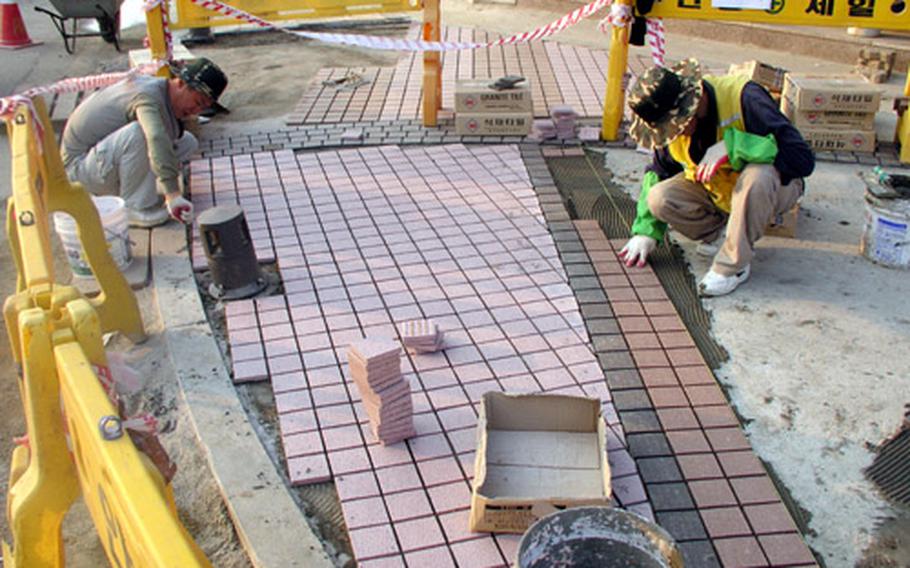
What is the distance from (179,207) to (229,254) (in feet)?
2.62

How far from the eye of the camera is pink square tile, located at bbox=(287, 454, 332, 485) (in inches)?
141

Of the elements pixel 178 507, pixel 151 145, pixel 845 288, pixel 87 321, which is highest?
pixel 87 321

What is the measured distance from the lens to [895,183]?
5.02 m

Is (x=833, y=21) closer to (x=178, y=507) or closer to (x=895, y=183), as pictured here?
(x=895, y=183)

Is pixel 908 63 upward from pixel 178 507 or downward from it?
upward

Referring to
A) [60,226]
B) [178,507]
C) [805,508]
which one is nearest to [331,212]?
[60,226]

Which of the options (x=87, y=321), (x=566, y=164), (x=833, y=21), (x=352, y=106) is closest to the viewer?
(x=87, y=321)

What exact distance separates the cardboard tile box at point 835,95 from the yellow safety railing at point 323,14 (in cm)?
280

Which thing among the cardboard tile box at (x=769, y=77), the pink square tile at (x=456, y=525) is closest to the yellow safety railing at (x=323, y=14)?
the cardboard tile box at (x=769, y=77)

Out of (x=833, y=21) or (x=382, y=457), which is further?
(x=833, y=21)

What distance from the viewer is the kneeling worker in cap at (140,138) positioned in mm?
5445

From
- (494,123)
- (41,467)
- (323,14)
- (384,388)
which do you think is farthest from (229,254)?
(323,14)

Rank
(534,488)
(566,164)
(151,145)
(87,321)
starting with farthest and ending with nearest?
(566,164)
(151,145)
(534,488)
(87,321)

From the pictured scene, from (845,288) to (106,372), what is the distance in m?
3.97
